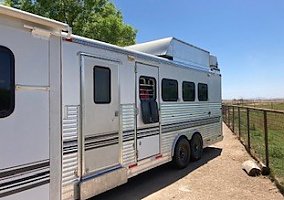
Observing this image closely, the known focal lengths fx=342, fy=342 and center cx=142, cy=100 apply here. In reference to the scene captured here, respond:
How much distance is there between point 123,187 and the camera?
6859 mm

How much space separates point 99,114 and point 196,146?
4808mm

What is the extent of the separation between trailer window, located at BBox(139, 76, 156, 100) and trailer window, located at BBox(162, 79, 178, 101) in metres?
0.44

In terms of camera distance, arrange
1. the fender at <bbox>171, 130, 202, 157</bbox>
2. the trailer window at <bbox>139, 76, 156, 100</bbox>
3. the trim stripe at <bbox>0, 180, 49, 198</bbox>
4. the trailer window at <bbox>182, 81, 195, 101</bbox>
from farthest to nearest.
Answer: the trailer window at <bbox>182, 81, 195, 101</bbox> → the fender at <bbox>171, 130, 202, 157</bbox> → the trailer window at <bbox>139, 76, 156, 100</bbox> → the trim stripe at <bbox>0, 180, 49, 198</bbox>

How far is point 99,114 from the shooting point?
17.3 ft

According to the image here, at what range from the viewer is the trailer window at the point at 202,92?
9.56 meters

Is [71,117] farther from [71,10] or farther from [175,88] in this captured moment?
[71,10]

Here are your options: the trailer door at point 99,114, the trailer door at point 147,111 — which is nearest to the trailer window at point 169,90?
the trailer door at point 147,111

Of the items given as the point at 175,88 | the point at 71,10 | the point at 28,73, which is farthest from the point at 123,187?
the point at 71,10

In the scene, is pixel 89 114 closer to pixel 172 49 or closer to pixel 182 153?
pixel 172 49

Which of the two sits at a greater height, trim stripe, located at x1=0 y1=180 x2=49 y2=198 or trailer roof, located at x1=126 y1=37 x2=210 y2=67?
trailer roof, located at x1=126 y1=37 x2=210 y2=67

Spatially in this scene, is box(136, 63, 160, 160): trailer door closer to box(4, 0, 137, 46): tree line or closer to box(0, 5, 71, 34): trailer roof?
box(0, 5, 71, 34): trailer roof

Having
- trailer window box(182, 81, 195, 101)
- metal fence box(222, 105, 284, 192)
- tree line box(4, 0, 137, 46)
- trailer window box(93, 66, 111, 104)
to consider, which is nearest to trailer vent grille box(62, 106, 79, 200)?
trailer window box(93, 66, 111, 104)

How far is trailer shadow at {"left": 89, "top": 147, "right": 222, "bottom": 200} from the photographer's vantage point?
20.7 ft

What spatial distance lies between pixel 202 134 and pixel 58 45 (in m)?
6.28
